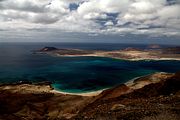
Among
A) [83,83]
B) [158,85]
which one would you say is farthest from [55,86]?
[158,85]

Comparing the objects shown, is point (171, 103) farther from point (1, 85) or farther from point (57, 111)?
point (1, 85)

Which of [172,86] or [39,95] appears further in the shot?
[39,95]

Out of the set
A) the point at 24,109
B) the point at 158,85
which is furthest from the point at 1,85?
the point at 158,85

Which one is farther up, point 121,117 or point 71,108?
point 121,117

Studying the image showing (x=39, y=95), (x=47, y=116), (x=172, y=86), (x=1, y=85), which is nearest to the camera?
(x=47, y=116)

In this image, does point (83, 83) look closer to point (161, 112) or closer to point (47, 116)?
point (47, 116)

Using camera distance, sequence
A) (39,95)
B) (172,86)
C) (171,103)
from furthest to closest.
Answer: (39,95), (172,86), (171,103)
